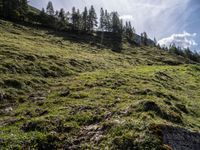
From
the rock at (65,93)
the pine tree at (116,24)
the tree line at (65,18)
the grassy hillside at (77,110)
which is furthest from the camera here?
the pine tree at (116,24)

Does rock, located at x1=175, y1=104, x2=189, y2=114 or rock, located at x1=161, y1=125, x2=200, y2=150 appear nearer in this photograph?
rock, located at x1=161, y1=125, x2=200, y2=150

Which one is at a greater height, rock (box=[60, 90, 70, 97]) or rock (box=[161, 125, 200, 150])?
rock (box=[161, 125, 200, 150])

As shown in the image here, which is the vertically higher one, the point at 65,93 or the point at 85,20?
the point at 85,20

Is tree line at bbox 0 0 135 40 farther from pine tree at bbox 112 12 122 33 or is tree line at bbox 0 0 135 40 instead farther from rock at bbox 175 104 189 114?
rock at bbox 175 104 189 114

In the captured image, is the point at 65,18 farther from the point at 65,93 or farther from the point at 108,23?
the point at 65,93

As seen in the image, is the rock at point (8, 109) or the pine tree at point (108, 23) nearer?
the rock at point (8, 109)

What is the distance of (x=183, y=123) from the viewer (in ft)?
79.2

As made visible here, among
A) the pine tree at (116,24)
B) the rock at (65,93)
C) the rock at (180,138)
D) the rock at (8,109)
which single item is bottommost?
the rock at (8,109)

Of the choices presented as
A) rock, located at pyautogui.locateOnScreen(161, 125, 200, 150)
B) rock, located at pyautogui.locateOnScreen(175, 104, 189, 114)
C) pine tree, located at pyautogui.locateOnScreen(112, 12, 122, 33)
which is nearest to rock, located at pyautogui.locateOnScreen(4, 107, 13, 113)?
rock, located at pyautogui.locateOnScreen(161, 125, 200, 150)

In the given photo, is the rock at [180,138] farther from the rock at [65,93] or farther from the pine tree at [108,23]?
the pine tree at [108,23]

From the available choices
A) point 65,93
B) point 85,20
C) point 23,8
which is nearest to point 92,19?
point 85,20

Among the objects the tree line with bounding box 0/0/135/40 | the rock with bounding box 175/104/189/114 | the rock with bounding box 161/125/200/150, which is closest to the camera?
the rock with bounding box 161/125/200/150

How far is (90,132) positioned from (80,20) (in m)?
133

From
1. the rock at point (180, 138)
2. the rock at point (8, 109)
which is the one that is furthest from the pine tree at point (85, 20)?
the rock at point (180, 138)
